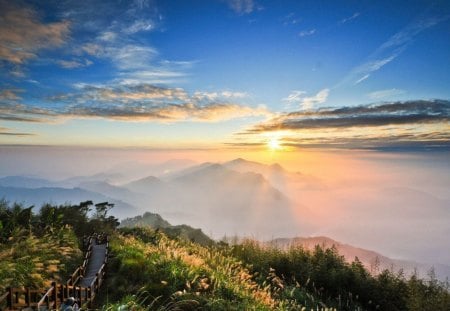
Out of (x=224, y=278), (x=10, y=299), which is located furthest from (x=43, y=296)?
(x=224, y=278)

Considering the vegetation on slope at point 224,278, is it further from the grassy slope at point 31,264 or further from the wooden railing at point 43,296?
the wooden railing at point 43,296

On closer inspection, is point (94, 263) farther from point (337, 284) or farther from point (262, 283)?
point (337, 284)

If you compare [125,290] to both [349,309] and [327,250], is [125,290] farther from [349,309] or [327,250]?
[327,250]

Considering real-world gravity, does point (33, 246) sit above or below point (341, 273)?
above

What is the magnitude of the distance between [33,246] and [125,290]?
545 cm

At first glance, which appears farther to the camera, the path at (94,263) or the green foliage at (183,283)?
the path at (94,263)

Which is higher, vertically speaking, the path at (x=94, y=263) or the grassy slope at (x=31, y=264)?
the grassy slope at (x=31, y=264)

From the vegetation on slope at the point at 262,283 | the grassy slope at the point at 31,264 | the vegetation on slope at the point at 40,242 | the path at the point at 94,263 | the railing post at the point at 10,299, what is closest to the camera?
the railing post at the point at 10,299

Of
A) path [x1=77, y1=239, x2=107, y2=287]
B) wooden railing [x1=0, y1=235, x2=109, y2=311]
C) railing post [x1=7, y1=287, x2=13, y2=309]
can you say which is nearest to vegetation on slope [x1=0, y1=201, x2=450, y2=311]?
wooden railing [x1=0, y1=235, x2=109, y2=311]

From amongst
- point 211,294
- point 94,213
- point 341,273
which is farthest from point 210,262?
point 94,213

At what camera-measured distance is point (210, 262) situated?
13.9 meters

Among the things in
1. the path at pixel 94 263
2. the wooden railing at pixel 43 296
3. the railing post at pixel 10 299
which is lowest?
the path at pixel 94 263

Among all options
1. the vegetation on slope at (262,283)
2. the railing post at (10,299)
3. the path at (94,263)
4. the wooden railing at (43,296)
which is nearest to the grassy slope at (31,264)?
the wooden railing at (43,296)

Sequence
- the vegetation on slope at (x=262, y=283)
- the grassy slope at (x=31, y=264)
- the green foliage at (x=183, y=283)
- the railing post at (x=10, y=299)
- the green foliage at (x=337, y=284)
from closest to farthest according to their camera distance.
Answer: the railing post at (x=10, y=299)
the green foliage at (x=183, y=283)
the vegetation on slope at (x=262, y=283)
the grassy slope at (x=31, y=264)
the green foliage at (x=337, y=284)
